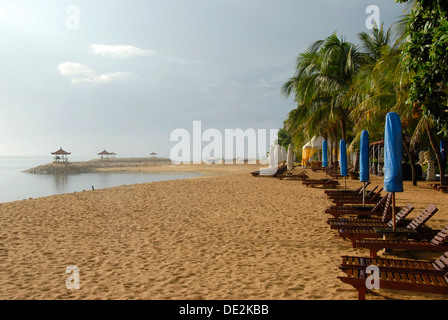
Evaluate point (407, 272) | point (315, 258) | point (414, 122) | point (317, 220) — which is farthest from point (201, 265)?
point (414, 122)

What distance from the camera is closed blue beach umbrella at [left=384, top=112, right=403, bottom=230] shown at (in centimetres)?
432

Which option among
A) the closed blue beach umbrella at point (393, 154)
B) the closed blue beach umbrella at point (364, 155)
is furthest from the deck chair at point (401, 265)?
the closed blue beach umbrella at point (364, 155)

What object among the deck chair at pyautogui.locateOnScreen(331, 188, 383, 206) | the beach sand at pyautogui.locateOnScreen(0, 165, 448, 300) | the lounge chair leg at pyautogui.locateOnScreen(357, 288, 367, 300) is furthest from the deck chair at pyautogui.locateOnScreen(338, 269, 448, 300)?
the deck chair at pyautogui.locateOnScreen(331, 188, 383, 206)

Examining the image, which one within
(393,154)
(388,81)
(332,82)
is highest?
(332,82)

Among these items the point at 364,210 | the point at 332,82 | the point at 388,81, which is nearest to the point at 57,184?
the point at 332,82

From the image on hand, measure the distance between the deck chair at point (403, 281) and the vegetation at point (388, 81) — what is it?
243 cm

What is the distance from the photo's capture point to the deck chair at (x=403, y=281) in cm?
286

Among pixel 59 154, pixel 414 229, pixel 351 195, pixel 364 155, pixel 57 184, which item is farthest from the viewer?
pixel 59 154

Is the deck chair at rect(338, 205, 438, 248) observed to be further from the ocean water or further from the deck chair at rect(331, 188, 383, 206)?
the ocean water

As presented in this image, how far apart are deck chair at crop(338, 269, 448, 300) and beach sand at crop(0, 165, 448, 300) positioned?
0.31 m

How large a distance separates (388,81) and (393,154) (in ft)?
29.3

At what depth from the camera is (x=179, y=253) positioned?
495cm

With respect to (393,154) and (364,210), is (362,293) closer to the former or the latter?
(393,154)
